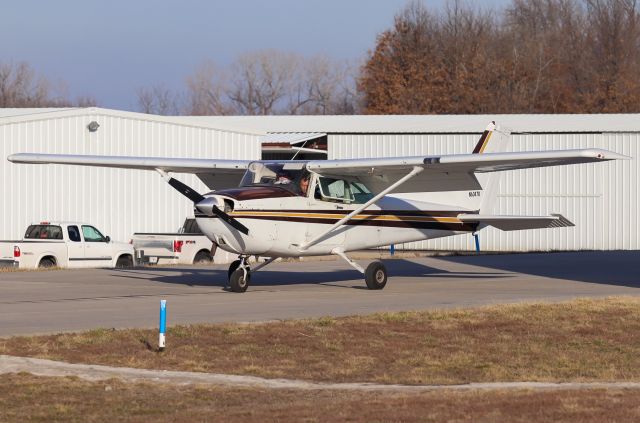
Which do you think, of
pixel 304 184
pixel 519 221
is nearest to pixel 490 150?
pixel 519 221

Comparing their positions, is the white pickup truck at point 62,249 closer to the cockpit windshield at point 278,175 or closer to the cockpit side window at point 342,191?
the cockpit windshield at point 278,175

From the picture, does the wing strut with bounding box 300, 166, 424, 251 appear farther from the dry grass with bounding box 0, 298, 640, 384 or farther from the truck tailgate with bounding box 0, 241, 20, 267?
the truck tailgate with bounding box 0, 241, 20, 267

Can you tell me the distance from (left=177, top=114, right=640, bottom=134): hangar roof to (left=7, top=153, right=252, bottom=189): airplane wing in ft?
60.5

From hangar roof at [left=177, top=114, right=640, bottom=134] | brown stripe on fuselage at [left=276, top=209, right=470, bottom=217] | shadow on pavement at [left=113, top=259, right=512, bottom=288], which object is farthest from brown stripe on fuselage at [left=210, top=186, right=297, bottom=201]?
hangar roof at [left=177, top=114, right=640, bottom=134]

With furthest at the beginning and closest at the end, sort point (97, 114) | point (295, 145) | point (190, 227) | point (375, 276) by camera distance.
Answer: point (295, 145), point (97, 114), point (190, 227), point (375, 276)

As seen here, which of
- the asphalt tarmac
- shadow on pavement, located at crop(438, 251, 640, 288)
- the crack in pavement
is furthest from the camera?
shadow on pavement, located at crop(438, 251, 640, 288)

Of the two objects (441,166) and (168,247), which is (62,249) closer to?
(168,247)

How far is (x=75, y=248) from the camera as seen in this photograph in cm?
3066

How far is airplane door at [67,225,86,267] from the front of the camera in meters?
30.6

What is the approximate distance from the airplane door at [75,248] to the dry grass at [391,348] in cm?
1534

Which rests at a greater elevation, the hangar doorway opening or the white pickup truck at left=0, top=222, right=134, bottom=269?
the hangar doorway opening

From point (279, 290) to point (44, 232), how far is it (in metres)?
10.3

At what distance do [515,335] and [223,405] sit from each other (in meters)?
6.22

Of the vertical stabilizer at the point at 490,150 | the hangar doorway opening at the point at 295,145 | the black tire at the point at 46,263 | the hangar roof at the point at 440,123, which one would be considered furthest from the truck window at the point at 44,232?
the hangar doorway opening at the point at 295,145
